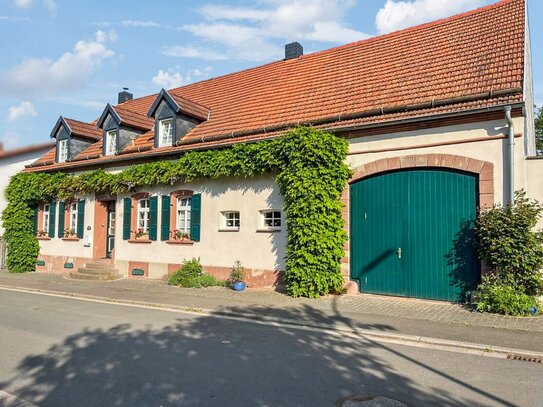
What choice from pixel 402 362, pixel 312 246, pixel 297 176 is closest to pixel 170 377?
pixel 402 362

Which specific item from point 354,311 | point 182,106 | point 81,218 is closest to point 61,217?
point 81,218

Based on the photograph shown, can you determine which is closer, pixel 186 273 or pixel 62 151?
pixel 186 273

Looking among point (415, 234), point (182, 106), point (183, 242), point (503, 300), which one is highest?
point (182, 106)

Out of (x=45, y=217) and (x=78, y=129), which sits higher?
(x=78, y=129)

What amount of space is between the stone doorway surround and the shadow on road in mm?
4559

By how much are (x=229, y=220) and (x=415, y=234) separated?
605 cm

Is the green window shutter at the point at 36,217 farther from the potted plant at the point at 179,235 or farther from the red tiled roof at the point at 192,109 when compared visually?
the red tiled roof at the point at 192,109

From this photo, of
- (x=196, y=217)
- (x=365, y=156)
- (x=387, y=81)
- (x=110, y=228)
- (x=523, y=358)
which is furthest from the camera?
(x=110, y=228)

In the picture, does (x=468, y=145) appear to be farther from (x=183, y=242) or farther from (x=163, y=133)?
(x=163, y=133)

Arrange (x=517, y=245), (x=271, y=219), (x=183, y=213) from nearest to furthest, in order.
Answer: (x=517, y=245) → (x=271, y=219) → (x=183, y=213)

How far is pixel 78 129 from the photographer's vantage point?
20.9 meters

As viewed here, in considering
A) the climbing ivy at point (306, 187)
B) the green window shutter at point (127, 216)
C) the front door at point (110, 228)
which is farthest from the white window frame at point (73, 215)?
the climbing ivy at point (306, 187)

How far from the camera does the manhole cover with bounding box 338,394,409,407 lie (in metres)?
4.59

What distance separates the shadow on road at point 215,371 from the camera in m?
4.79
